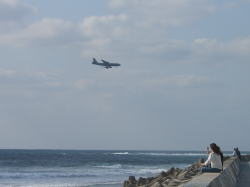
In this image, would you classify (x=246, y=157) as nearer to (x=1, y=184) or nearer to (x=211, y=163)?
(x=1, y=184)

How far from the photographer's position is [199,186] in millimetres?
10156

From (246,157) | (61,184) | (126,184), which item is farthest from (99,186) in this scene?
(246,157)

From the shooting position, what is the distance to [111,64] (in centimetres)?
5938

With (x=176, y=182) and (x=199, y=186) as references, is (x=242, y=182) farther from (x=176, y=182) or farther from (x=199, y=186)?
(x=199, y=186)

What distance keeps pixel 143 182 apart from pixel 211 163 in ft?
31.2

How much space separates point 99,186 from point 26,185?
4.43 meters

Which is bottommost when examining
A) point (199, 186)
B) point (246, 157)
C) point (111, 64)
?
point (199, 186)

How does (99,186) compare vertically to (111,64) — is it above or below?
below

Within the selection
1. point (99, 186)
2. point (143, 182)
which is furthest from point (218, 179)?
point (99, 186)

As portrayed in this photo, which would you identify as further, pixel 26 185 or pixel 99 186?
pixel 26 185

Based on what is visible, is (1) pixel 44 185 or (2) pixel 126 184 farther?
(1) pixel 44 185

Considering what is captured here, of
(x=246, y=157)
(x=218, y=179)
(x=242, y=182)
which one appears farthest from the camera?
(x=246, y=157)

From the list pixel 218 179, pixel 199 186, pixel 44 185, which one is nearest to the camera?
pixel 199 186

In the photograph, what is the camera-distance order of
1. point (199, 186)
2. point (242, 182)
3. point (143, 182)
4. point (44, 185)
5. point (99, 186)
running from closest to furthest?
1. point (199, 186)
2. point (242, 182)
3. point (143, 182)
4. point (99, 186)
5. point (44, 185)
